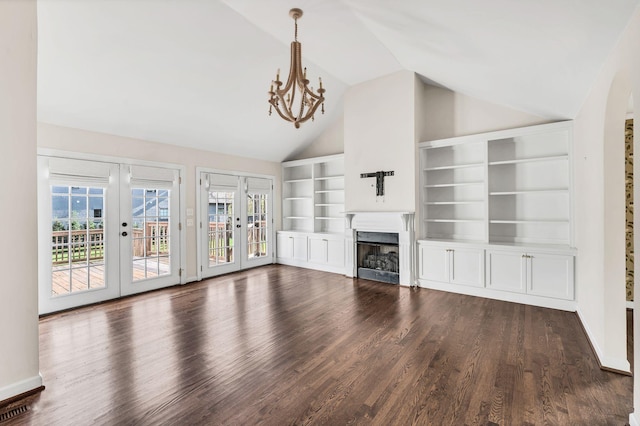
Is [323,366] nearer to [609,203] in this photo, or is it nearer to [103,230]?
[609,203]

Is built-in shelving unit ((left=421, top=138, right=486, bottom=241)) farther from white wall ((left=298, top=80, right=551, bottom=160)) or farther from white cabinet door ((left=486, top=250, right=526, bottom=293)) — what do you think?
white cabinet door ((left=486, top=250, right=526, bottom=293))

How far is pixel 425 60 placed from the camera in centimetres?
406

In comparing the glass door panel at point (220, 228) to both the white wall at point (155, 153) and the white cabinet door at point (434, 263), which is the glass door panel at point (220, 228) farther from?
the white cabinet door at point (434, 263)

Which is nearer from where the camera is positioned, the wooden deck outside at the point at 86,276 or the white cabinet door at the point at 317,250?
the wooden deck outside at the point at 86,276

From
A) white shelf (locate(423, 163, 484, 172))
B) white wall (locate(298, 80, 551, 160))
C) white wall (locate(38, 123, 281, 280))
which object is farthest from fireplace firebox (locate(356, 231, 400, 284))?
white wall (locate(38, 123, 281, 280))

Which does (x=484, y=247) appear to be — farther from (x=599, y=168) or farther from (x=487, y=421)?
(x=487, y=421)

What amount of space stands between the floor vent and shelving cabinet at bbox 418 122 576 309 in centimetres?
483

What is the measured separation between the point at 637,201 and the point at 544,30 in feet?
A: 4.62

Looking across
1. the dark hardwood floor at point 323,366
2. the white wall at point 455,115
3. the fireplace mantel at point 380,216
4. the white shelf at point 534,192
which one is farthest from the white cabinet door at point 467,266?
the white wall at point 455,115

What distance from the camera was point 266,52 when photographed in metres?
4.22

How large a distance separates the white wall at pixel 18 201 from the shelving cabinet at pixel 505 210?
15.9ft

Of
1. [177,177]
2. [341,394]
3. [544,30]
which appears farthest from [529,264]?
[177,177]

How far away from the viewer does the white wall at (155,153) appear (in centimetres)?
406

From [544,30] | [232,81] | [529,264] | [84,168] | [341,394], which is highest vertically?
[232,81]
